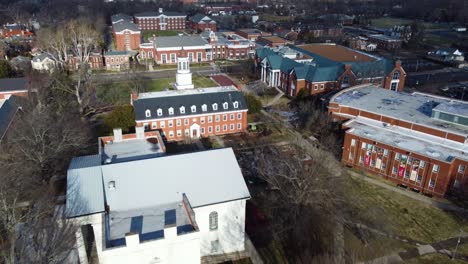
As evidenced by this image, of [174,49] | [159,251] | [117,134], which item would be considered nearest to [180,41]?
[174,49]

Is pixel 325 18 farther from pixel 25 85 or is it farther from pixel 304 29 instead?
pixel 25 85

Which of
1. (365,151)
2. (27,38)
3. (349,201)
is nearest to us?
(349,201)

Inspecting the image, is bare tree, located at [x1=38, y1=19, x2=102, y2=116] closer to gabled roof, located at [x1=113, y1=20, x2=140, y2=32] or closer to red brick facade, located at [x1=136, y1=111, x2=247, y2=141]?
gabled roof, located at [x1=113, y1=20, x2=140, y2=32]

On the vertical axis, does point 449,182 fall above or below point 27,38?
below

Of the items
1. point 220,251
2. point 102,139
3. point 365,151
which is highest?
point 102,139

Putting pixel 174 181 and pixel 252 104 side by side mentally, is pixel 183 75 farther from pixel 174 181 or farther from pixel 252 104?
pixel 174 181

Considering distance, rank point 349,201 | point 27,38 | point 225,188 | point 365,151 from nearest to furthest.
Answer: point 225,188 < point 349,201 < point 365,151 < point 27,38

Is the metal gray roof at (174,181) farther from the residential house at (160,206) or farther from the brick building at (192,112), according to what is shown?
the brick building at (192,112)

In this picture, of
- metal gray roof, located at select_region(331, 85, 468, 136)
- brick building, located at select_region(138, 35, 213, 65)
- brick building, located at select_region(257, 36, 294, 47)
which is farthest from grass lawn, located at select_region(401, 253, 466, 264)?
brick building, located at select_region(257, 36, 294, 47)

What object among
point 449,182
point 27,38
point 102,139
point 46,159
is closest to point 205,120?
point 102,139
